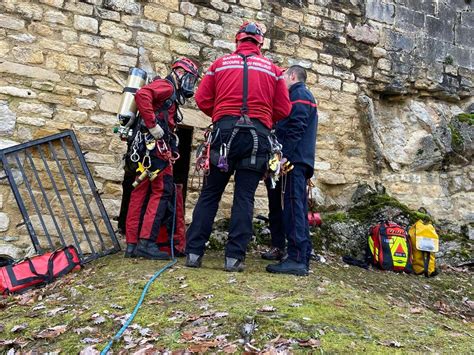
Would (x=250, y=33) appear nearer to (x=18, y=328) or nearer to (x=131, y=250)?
(x=131, y=250)

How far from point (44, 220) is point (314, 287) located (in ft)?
9.00

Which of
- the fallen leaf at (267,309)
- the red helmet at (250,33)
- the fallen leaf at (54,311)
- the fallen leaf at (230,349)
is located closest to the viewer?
the fallen leaf at (230,349)

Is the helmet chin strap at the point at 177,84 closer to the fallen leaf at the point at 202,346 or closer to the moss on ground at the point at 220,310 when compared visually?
the moss on ground at the point at 220,310

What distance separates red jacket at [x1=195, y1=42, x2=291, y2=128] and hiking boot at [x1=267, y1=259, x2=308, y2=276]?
45.7 inches

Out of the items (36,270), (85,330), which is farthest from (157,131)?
(85,330)

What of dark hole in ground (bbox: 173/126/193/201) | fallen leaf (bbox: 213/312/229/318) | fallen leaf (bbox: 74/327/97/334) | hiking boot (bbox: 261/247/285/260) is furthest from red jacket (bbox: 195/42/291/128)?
fallen leaf (bbox: 74/327/97/334)

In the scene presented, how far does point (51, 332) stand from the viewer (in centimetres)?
306

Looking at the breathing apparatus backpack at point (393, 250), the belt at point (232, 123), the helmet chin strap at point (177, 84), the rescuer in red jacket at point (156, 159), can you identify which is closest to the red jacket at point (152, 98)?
the rescuer in red jacket at point (156, 159)

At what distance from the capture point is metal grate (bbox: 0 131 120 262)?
16.4ft

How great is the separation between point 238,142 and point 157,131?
2.62 feet

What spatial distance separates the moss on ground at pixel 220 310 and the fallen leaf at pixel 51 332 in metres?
0.03

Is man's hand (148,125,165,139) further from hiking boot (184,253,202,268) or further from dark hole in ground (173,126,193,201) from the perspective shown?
dark hole in ground (173,126,193,201)

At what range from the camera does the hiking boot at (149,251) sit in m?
4.57

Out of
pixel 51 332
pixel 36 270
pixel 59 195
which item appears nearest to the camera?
pixel 51 332
